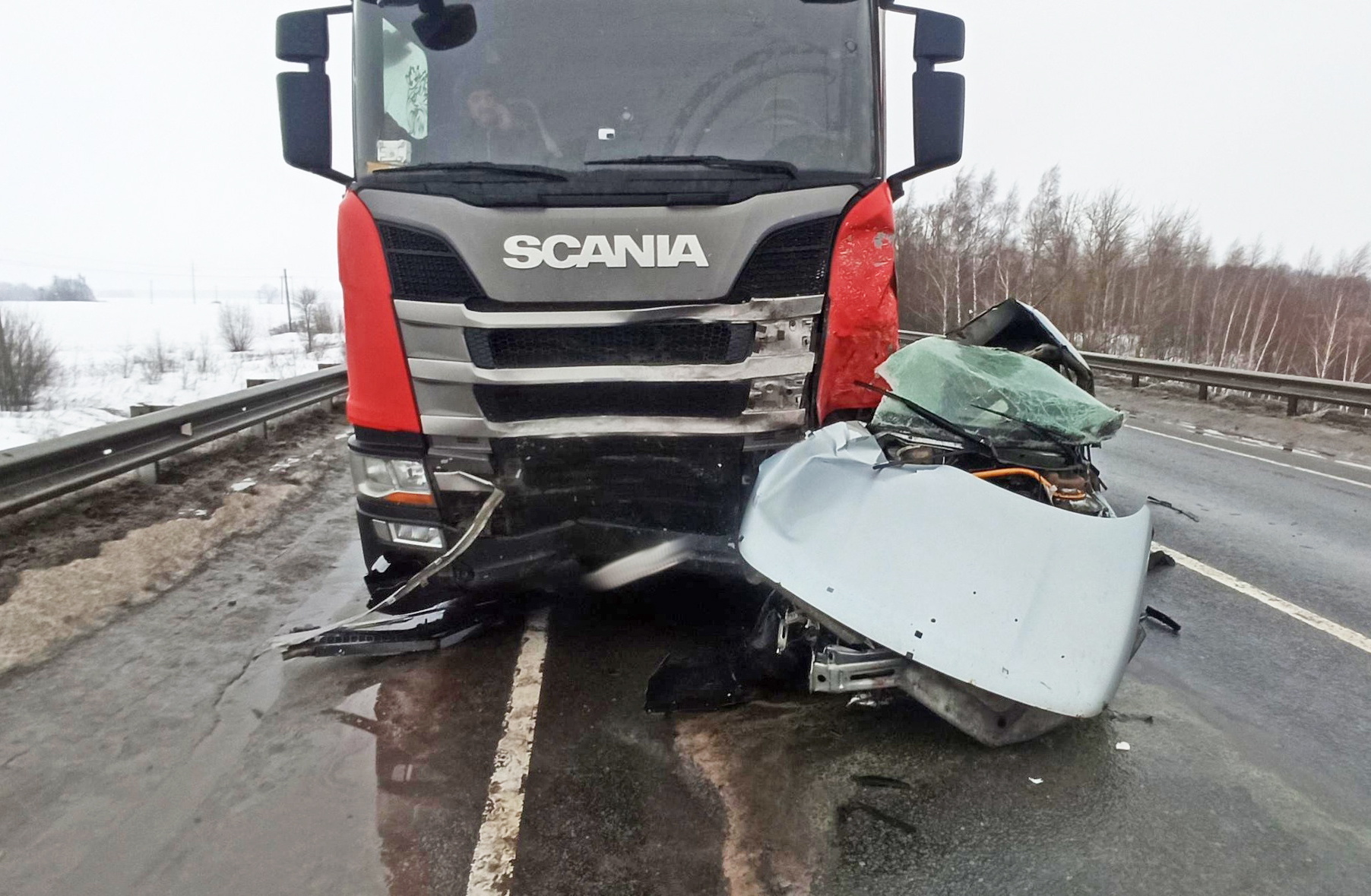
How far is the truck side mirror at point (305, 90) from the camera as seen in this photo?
3.60 m

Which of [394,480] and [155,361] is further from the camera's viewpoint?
[155,361]

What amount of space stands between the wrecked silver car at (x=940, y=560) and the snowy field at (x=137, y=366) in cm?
764

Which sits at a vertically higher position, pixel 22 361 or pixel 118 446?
pixel 118 446

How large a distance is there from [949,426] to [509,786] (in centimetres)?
205

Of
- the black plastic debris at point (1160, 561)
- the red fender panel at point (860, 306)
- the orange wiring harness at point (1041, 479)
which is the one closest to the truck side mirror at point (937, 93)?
the red fender panel at point (860, 306)

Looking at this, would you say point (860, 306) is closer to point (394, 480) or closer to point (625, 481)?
point (625, 481)

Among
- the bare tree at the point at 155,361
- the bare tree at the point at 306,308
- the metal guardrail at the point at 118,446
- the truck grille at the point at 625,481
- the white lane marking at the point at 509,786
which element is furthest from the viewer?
the bare tree at the point at 306,308

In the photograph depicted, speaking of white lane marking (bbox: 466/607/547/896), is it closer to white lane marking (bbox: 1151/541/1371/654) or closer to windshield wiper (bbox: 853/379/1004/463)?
windshield wiper (bbox: 853/379/1004/463)

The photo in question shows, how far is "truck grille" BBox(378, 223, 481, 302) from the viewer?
122 inches

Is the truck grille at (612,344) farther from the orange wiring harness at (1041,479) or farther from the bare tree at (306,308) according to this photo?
the bare tree at (306,308)

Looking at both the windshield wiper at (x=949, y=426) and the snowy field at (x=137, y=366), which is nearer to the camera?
the windshield wiper at (x=949, y=426)

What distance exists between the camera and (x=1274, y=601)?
429 cm

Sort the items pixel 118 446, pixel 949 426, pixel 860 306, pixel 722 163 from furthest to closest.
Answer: pixel 118 446, pixel 860 306, pixel 722 163, pixel 949 426

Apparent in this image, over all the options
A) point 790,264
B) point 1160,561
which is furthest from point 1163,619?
point 790,264
